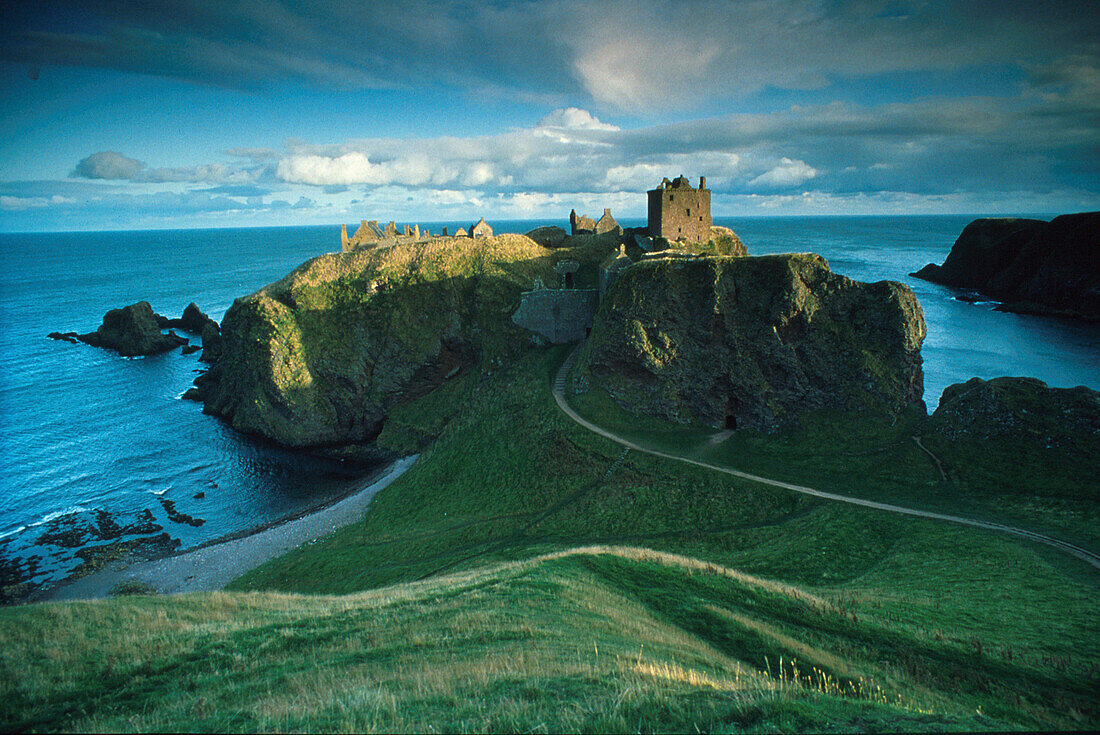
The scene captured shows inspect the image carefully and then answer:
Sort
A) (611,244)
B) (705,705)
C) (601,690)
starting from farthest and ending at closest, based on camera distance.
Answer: (611,244), (601,690), (705,705)

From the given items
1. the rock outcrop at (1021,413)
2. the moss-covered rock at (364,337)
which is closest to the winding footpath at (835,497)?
the rock outcrop at (1021,413)

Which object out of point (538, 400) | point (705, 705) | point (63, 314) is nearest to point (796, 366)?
point (538, 400)

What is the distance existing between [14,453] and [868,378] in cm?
7996

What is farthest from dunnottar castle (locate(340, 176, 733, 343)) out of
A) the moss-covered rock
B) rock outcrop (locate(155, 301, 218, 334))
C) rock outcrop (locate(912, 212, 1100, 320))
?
rock outcrop (locate(155, 301, 218, 334))

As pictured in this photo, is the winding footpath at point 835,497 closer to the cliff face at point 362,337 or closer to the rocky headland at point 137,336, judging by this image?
the cliff face at point 362,337

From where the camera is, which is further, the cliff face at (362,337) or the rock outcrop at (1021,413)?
the cliff face at (362,337)

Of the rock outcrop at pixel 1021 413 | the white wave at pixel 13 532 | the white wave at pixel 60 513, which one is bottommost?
the white wave at pixel 13 532

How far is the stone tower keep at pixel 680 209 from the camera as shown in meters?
52.9

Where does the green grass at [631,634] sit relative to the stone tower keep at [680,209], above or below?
below

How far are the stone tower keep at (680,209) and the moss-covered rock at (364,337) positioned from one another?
15.4 metres

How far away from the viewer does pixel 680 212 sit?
2109 inches

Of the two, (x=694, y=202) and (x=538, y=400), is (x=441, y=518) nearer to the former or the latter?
(x=538, y=400)

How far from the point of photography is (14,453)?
5297 cm

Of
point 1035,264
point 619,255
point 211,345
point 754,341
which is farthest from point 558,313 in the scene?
point 1035,264
